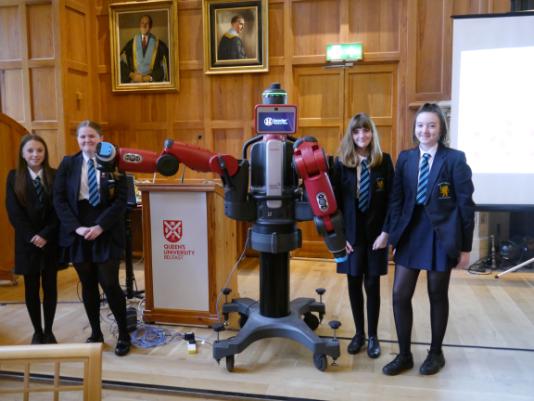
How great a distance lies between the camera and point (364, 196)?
2467 mm

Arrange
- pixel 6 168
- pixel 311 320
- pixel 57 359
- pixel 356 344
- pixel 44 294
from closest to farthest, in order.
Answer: pixel 57 359, pixel 356 344, pixel 44 294, pixel 311 320, pixel 6 168

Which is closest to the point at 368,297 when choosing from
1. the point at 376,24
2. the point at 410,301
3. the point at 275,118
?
the point at 410,301

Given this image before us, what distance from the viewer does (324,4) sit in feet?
15.4

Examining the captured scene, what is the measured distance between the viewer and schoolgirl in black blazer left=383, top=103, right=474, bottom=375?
2227mm

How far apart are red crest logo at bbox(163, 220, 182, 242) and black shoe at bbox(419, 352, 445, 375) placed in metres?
1.59

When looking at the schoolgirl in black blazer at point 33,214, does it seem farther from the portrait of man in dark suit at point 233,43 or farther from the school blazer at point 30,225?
the portrait of man in dark suit at point 233,43

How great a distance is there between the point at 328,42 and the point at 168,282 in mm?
2868

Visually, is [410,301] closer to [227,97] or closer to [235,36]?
[227,97]

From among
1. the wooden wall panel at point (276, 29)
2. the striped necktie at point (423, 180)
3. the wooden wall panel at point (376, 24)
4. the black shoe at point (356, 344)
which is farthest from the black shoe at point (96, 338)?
the wooden wall panel at point (376, 24)

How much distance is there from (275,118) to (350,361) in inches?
52.1

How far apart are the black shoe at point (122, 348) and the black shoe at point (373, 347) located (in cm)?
133

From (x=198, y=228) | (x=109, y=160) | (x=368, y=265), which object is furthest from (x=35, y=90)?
(x=368, y=265)

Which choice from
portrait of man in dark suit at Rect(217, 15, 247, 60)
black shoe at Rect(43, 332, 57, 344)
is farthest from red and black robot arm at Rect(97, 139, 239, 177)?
portrait of man in dark suit at Rect(217, 15, 247, 60)

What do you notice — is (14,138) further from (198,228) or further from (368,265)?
(368,265)
